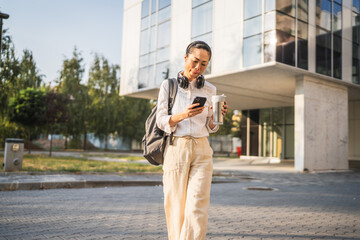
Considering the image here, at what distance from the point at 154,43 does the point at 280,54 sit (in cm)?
1068

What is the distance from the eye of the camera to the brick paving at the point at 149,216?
433cm

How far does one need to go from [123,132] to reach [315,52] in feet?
91.5

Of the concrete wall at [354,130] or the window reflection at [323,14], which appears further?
the concrete wall at [354,130]

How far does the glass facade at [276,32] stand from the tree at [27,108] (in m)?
13.9

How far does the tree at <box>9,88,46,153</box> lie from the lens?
22016mm

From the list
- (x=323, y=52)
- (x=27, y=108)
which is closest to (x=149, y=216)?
(x=323, y=52)

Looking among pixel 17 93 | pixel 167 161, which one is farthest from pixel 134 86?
pixel 167 161

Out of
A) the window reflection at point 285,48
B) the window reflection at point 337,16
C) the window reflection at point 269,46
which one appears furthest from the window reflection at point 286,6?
the window reflection at point 337,16

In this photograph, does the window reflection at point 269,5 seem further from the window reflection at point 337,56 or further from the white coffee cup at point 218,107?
the white coffee cup at point 218,107

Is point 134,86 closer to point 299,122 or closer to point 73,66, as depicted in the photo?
point 299,122

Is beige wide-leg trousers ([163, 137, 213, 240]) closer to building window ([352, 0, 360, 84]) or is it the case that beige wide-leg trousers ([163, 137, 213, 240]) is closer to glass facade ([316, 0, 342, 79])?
glass facade ([316, 0, 342, 79])

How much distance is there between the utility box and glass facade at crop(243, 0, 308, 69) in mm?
11180

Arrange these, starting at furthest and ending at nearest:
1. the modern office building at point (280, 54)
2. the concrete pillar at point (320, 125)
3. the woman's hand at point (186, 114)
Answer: the concrete pillar at point (320, 125) → the modern office building at point (280, 54) → the woman's hand at point (186, 114)

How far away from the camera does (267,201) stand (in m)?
7.41
